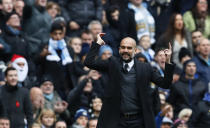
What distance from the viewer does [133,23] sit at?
16703 millimetres

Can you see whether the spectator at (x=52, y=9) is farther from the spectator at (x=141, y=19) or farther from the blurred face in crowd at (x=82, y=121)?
the blurred face in crowd at (x=82, y=121)

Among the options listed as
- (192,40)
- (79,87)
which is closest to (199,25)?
(192,40)

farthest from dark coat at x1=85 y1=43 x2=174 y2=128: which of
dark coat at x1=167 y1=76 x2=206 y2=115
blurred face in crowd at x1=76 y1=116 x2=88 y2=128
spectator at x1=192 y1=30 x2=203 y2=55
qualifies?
spectator at x1=192 y1=30 x2=203 y2=55

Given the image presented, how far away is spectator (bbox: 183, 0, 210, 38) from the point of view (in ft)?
58.6

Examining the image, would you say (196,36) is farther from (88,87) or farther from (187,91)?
(88,87)

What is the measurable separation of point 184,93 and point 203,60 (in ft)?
4.73

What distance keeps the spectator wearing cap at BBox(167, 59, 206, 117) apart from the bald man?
180 inches

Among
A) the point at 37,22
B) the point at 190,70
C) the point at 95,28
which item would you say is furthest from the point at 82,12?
the point at 190,70

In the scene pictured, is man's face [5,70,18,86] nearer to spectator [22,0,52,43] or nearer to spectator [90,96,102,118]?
spectator [90,96,102,118]

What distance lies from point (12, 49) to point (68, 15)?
3.05 m

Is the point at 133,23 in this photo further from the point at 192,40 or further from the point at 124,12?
the point at 192,40

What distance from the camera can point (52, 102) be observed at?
1464 cm

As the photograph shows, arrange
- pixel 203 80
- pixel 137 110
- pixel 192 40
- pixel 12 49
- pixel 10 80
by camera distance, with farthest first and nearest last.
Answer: pixel 192 40 → pixel 203 80 → pixel 12 49 → pixel 10 80 → pixel 137 110

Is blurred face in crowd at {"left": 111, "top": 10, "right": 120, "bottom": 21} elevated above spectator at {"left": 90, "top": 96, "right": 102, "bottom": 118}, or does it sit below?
above
